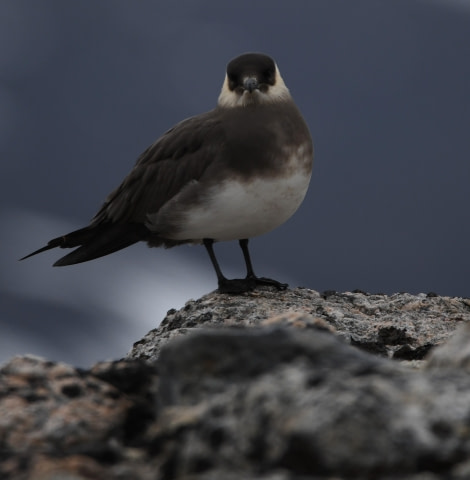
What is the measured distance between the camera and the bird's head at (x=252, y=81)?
24.2 ft

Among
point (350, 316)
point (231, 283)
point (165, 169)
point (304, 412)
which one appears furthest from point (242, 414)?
point (165, 169)

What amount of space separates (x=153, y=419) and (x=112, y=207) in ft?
18.6

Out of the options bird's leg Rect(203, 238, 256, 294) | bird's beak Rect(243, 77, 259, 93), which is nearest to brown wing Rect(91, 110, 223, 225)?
bird's beak Rect(243, 77, 259, 93)

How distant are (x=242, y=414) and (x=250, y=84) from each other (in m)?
5.34

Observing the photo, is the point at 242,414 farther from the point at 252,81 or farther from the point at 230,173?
the point at 252,81

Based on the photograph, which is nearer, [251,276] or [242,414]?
[242,414]

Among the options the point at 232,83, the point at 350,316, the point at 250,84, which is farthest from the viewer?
the point at 232,83

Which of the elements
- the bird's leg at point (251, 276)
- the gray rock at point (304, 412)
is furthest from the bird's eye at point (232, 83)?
the gray rock at point (304, 412)

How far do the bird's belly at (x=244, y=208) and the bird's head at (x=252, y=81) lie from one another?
2.49 ft

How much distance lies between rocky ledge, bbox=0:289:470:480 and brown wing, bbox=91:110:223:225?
14.2ft

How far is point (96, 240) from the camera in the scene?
839 centimetres

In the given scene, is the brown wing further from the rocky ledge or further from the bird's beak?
the rocky ledge

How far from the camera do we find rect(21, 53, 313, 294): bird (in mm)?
7121

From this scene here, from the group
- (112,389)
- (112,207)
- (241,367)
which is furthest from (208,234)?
(241,367)
